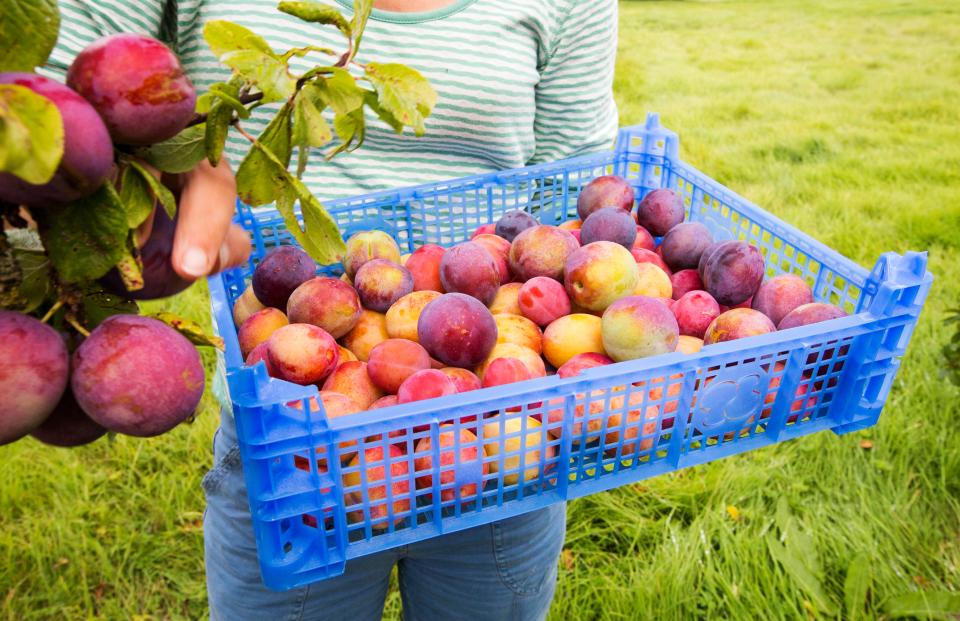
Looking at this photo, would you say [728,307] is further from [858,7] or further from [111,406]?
[858,7]

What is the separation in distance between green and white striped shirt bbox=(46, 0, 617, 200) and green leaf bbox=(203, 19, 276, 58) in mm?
644

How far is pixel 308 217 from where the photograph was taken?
723mm

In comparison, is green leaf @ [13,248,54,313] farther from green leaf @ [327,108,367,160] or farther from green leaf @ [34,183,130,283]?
green leaf @ [327,108,367,160]

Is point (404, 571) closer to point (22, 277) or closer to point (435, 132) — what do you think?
point (435, 132)

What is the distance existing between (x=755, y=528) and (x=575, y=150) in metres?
1.07

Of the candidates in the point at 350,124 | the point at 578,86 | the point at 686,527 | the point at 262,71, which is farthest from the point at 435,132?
the point at 686,527

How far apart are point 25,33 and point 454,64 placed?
0.91 m

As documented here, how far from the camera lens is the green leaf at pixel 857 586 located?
64.5 inches

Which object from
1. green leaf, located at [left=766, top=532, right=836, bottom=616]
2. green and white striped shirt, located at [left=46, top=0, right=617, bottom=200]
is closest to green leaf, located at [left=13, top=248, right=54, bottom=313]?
green and white striped shirt, located at [left=46, top=0, right=617, bottom=200]

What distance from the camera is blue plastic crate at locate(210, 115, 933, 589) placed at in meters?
0.78

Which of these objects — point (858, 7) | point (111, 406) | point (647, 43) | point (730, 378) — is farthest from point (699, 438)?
point (858, 7)

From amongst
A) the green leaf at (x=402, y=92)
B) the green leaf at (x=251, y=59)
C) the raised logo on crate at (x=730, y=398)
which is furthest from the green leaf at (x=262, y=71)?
the raised logo on crate at (x=730, y=398)

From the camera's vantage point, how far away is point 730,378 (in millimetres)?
924

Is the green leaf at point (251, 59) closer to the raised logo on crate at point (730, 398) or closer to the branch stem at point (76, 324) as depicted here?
the branch stem at point (76, 324)
